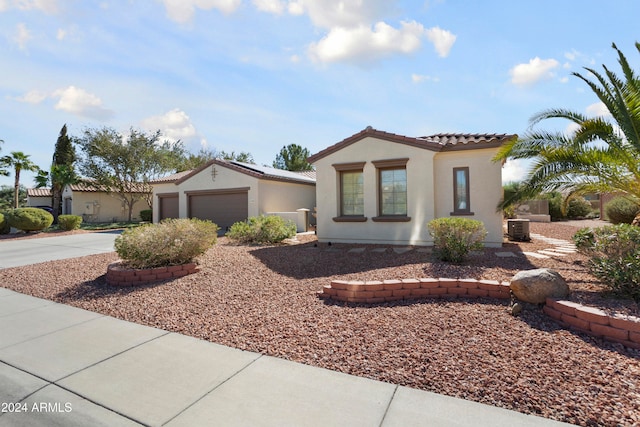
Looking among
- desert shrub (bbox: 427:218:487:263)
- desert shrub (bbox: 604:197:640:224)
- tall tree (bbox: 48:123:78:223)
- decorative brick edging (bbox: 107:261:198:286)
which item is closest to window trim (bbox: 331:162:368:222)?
desert shrub (bbox: 427:218:487:263)

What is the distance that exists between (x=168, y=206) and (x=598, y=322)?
21.5m

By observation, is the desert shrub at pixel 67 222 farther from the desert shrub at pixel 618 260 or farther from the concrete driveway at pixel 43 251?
the desert shrub at pixel 618 260

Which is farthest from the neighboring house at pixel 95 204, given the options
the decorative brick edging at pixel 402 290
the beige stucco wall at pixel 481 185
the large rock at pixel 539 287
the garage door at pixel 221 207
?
the large rock at pixel 539 287

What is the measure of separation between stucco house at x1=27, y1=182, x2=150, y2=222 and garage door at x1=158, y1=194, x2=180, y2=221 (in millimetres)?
10695

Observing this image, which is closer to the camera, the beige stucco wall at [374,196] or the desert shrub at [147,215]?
the beige stucco wall at [374,196]

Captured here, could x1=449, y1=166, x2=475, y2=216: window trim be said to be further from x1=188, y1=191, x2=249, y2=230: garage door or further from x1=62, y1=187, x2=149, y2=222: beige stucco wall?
x1=62, y1=187, x2=149, y2=222: beige stucco wall

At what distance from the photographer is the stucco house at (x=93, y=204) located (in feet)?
92.3

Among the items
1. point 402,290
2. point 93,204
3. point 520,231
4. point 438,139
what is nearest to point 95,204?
point 93,204

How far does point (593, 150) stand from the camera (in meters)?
6.38

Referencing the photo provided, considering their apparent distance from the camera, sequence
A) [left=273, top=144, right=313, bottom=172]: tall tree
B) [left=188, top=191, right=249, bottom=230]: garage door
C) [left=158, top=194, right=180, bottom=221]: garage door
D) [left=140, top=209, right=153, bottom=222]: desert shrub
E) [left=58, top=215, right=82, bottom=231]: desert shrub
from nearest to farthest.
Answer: [left=188, top=191, right=249, bottom=230]: garage door < [left=58, top=215, right=82, bottom=231]: desert shrub < [left=158, top=194, right=180, bottom=221]: garage door < [left=140, top=209, right=153, bottom=222]: desert shrub < [left=273, top=144, right=313, bottom=172]: tall tree

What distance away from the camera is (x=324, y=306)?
15.9ft

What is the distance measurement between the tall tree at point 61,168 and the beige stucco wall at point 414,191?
84.3 feet

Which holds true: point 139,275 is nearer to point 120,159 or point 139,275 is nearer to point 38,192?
point 120,159

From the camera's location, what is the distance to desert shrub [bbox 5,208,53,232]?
57.4ft
